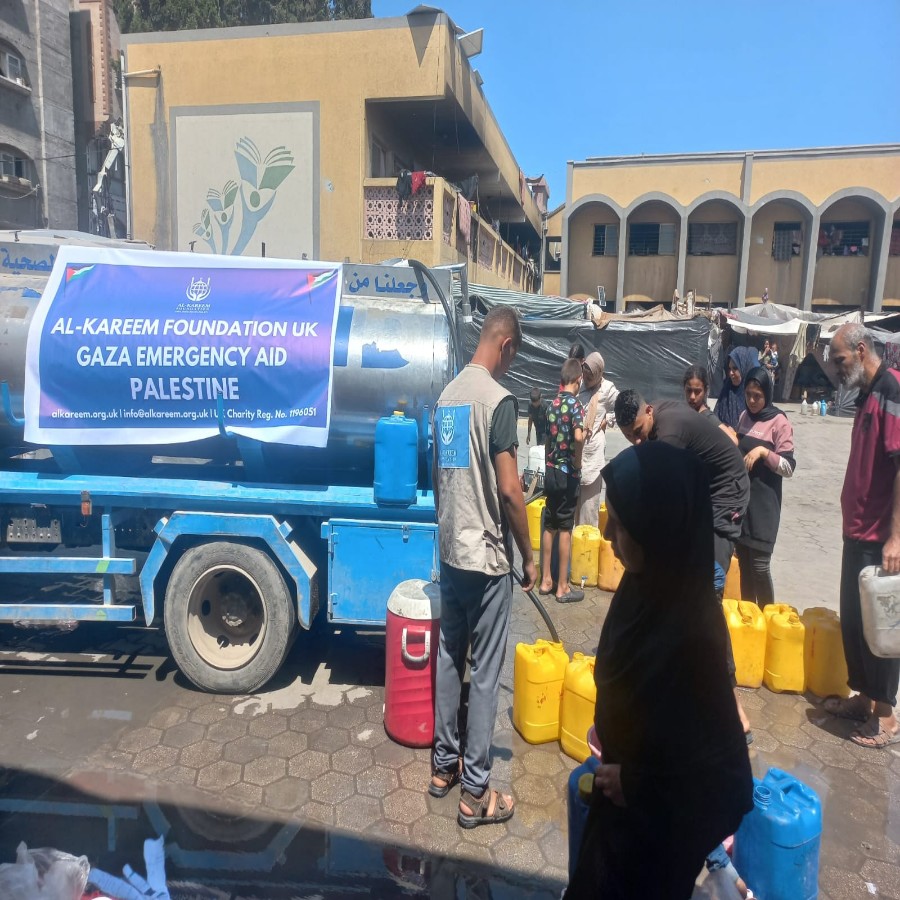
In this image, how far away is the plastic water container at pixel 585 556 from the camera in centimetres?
595

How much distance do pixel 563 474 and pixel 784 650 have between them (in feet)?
6.49

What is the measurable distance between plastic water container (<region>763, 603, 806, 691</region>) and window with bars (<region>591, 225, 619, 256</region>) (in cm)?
2566

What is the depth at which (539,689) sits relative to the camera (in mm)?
3566

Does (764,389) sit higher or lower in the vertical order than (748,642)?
higher

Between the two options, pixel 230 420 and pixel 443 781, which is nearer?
pixel 443 781

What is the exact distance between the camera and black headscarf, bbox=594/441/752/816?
5.09ft

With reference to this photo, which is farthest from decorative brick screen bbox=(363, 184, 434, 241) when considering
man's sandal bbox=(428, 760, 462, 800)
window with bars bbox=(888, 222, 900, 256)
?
window with bars bbox=(888, 222, 900, 256)

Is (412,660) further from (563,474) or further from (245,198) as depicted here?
(245,198)

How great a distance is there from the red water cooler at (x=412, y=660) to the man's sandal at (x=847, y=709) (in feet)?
7.72

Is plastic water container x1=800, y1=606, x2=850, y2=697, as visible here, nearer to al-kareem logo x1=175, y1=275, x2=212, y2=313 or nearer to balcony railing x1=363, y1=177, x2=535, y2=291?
al-kareem logo x1=175, y1=275, x2=212, y2=313

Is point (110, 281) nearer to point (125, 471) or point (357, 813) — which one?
point (125, 471)

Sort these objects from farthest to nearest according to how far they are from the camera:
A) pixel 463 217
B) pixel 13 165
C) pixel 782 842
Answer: pixel 13 165 → pixel 463 217 → pixel 782 842

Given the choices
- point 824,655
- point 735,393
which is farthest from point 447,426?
point 735,393

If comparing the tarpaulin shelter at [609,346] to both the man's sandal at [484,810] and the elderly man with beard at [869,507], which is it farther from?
the man's sandal at [484,810]
